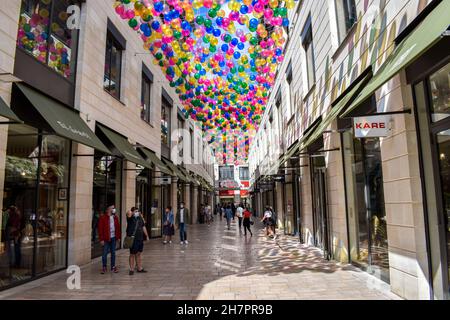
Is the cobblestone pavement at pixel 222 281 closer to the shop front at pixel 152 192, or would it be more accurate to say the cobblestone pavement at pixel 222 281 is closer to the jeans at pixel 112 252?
the jeans at pixel 112 252

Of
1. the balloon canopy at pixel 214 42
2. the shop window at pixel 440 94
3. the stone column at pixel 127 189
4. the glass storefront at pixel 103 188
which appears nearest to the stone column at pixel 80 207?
the glass storefront at pixel 103 188

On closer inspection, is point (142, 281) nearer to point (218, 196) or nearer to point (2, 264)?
point (2, 264)

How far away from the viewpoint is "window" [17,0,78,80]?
7.81 metres

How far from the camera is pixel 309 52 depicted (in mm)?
A: 13203

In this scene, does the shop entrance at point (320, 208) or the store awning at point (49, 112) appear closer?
the store awning at point (49, 112)

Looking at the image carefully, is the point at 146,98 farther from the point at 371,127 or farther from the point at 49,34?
the point at 371,127

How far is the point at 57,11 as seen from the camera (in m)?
9.20

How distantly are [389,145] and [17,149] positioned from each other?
7.90 metres

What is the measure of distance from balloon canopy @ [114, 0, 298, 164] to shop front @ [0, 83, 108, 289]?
213 inches

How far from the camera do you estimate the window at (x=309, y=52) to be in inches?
500

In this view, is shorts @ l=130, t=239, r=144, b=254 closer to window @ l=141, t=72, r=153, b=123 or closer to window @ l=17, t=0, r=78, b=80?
window @ l=17, t=0, r=78, b=80

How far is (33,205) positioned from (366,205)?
26.1ft

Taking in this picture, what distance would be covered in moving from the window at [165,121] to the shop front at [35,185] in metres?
11.0
